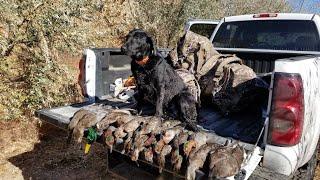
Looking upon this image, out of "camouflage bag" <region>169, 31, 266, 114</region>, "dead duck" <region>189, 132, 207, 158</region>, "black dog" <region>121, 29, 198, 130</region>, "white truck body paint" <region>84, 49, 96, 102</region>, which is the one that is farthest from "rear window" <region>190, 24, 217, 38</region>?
"dead duck" <region>189, 132, 207, 158</region>

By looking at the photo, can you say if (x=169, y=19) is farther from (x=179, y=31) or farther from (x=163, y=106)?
(x=163, y=106)

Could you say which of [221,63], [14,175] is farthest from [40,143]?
[221,63]

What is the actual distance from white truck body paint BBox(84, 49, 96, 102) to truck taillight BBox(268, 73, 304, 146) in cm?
213

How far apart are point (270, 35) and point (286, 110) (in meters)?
2.60

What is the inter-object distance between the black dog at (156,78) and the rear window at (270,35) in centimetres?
176

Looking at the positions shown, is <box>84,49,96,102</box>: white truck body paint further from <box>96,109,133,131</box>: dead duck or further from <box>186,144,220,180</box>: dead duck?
<box>186,144,220,180</box>: dead duck

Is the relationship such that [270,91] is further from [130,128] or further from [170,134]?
[130,128]

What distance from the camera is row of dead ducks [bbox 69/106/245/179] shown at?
233 cm

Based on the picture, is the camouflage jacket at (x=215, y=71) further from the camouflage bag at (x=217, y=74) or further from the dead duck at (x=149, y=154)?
the dead duck at (x=149, y=154)

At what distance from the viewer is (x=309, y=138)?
2689 millimetres

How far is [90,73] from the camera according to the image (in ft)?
12.6

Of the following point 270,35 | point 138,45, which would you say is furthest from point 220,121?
point 270,35

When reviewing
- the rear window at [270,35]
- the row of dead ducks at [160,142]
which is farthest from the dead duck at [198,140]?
the rear window at [270,35]

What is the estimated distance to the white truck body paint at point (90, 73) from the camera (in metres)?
3.79
